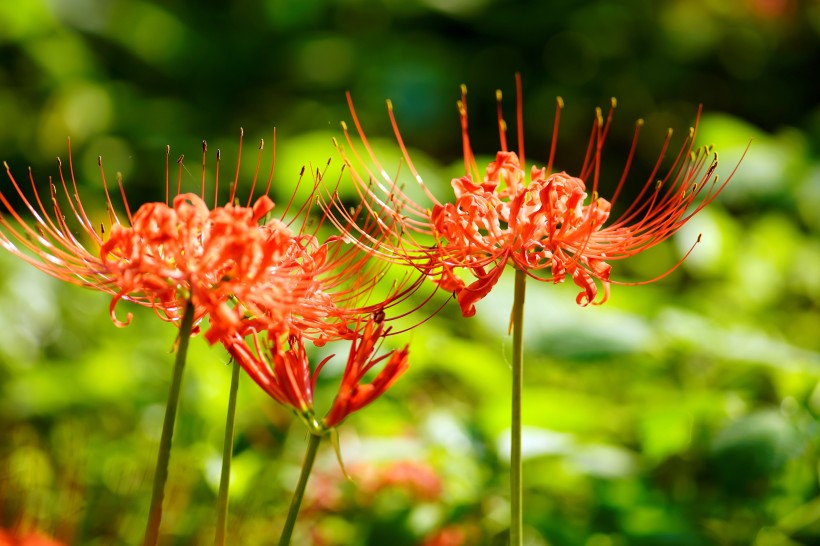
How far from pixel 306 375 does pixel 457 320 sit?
1562mm

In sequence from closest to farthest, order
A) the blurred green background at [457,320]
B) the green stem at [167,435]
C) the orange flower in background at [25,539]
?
the green stem at [167,435], the orange flower in background at [25,539], the blurred green background at [457,320]

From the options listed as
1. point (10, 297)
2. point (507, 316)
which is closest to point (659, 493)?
point (507, 316)

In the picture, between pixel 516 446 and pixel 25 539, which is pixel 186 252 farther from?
pixel 25 539

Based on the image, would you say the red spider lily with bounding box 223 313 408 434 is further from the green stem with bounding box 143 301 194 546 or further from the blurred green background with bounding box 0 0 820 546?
the blurred green background with bounding box 0 0 820 546

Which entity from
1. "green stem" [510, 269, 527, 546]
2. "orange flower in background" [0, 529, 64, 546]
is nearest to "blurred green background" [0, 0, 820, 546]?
"orange flower in background" [0, 529, 64, 546]

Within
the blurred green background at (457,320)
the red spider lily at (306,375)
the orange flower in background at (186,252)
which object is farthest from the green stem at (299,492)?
the blurred green background at (457,320)

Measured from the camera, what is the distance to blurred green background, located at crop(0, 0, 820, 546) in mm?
1330

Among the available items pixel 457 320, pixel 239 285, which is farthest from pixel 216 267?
pixel 457 320

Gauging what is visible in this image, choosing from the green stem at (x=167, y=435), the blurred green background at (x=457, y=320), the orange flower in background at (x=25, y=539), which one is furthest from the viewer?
the blurred green background at (x=457, y=320)

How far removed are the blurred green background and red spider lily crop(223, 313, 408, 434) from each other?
201 mm

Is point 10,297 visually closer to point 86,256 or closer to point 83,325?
point 83,325

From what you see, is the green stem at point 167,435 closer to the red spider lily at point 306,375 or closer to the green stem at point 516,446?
the red spider lily at point 306,375

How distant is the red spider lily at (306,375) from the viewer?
2.46 ft

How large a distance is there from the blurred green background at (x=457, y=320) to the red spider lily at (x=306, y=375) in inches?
7.9
